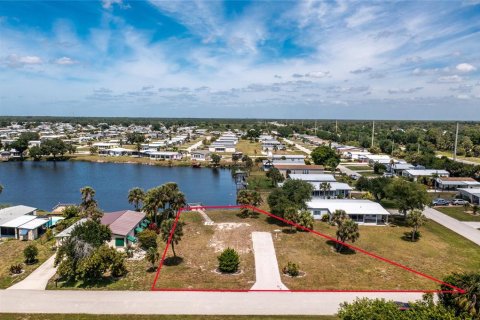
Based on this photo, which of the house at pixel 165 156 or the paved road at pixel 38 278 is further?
the house at pixel 165 156

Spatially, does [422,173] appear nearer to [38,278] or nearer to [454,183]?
[454,183]

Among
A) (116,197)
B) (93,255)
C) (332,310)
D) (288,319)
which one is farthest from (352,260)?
(116,197)

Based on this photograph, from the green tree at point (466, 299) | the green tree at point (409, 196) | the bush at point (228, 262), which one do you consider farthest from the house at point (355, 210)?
the green tree at point (466, 299)

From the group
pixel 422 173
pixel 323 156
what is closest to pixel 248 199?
pixel 323 156

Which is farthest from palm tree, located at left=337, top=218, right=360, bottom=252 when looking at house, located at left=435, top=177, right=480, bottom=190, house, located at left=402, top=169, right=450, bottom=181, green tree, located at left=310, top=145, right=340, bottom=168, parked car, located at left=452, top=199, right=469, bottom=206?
green tree, located at left=310, top=145, right=340, bottom=168

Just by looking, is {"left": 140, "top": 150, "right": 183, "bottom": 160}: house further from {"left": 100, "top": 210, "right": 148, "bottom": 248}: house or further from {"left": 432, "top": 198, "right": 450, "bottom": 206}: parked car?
{"left": 432, "top": 198, "right": 450, "bottom": 206}: parked car

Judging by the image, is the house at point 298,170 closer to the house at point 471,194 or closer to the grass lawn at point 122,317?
the house at point 471,194
